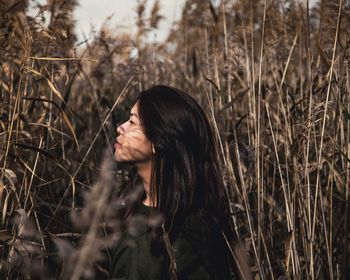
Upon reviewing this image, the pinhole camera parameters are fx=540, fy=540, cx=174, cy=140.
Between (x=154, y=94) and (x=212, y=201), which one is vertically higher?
(x=154, y=94)

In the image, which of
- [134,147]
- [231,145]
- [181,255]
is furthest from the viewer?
[231,145]

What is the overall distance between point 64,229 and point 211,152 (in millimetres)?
512

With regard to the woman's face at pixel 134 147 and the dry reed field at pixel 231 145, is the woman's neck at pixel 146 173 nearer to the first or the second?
the woman's face at pixel 134 147

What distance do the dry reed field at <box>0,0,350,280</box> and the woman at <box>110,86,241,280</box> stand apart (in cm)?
8

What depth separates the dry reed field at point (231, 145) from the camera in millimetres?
1376

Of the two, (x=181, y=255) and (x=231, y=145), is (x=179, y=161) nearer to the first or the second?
(x=181, y=255)

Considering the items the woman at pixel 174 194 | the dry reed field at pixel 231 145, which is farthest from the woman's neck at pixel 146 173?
the dry reed field at pixel 231 145

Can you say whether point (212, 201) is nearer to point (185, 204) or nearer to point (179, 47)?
point (185, 204)

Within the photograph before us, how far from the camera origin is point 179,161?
148 centimetres

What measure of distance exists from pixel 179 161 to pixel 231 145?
65 centimetres

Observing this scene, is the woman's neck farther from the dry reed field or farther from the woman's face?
the dry reed field

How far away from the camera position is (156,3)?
336cm

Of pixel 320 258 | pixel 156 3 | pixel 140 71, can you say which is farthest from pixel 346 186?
pixel 156 3

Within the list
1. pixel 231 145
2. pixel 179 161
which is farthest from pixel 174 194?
pixel 231 145
